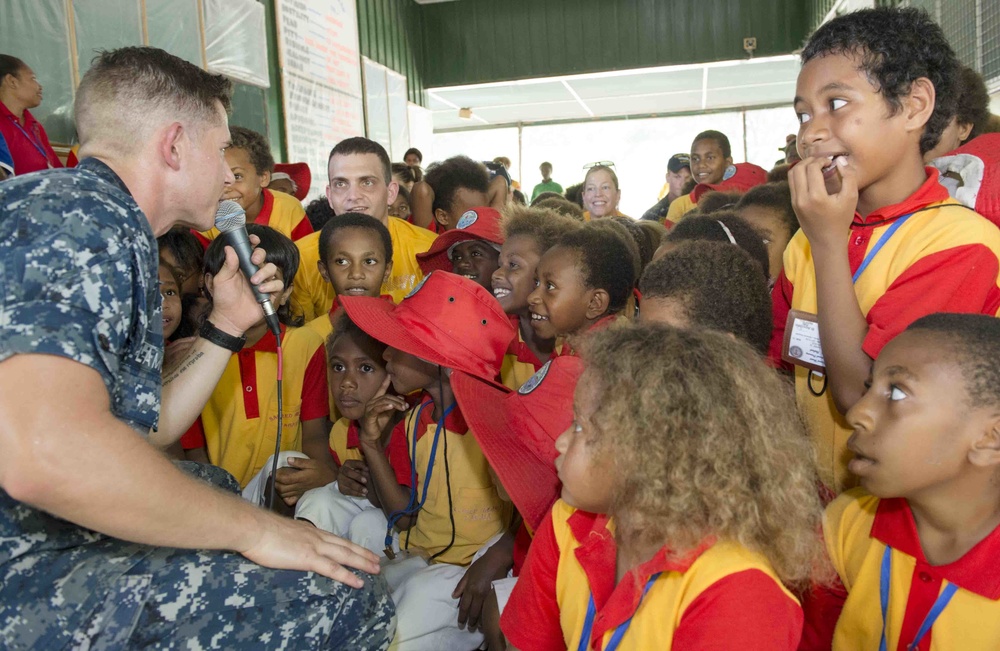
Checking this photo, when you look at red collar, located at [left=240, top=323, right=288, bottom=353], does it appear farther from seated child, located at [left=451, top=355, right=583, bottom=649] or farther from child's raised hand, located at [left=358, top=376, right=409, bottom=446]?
seated child, located at [left=451, top=355, right=583, bottom=649]

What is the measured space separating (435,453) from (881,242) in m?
1.27

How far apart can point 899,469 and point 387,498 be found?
1.43 metres

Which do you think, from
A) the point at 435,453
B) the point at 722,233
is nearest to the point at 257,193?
the point at 435,453

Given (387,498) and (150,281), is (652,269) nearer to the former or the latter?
(387,498)

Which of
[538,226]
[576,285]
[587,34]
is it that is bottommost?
[576,285]

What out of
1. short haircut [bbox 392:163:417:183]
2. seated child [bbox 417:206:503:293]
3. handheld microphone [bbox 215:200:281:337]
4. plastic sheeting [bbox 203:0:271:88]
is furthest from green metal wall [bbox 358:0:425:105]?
handheld microphone [bbox 215:200:281:337]

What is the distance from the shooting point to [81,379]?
106 centimetres

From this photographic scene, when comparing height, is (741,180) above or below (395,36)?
below

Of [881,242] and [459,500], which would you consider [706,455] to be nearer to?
[881,242]

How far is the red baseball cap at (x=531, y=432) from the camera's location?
163cm

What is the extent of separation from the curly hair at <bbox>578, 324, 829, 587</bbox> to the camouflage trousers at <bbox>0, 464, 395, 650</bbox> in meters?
0.60

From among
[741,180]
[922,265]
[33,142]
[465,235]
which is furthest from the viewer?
[741,180]

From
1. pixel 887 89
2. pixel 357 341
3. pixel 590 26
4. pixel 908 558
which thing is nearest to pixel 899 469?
pixel 908 558

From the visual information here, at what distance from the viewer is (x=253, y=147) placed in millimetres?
3582
